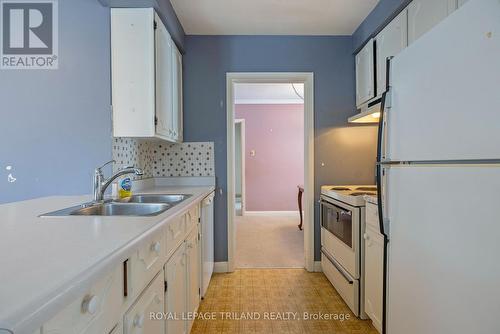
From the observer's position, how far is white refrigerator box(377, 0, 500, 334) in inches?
32.9

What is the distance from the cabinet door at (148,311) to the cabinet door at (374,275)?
127 cm

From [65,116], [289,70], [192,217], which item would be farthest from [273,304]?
[289,70]

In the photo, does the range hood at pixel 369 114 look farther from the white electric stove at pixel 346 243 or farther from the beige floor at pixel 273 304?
the beige floor at pixel 273 304

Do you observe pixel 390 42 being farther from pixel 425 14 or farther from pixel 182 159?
pixel 182 159

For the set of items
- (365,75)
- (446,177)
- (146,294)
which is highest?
(365,75)

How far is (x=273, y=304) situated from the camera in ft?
7.27

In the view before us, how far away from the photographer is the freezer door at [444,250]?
0.84 m

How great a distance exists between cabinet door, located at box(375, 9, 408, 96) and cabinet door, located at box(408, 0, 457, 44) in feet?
0.20

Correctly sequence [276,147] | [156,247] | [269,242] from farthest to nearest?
1. [276,147]
2. [269,242]
3. [156,247]

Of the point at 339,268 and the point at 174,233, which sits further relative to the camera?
the point at 339,268

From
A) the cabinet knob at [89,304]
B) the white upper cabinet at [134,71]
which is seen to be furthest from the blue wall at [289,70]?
the cabinet knob at [89,304]

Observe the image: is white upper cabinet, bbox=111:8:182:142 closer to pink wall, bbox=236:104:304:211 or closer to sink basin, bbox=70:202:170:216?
sink basin, bbox=70:202:170:216

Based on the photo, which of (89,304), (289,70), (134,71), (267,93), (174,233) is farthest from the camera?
(267,93)

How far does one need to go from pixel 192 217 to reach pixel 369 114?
5.22ft
